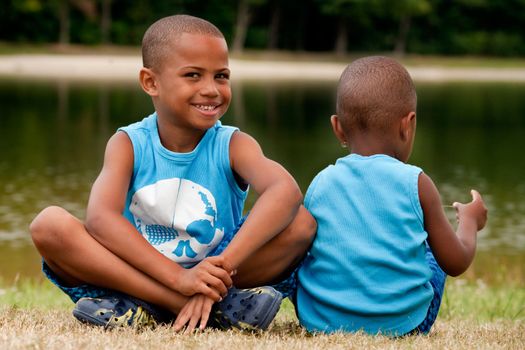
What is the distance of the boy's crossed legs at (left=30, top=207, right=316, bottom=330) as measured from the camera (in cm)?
270

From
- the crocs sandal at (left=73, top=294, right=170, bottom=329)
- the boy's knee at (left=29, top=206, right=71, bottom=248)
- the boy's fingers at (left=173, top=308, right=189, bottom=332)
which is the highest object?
the boy's knee at (left=29, top=206, right=71, bottom=248)

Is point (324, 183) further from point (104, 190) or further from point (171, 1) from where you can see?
point (171, 1)

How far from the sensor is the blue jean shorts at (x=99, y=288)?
2842mm

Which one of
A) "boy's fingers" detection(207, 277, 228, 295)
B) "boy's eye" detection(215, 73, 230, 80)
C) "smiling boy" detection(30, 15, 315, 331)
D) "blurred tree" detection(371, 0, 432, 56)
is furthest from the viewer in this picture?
"blurred tree" detection(371, 0, 432, 56)

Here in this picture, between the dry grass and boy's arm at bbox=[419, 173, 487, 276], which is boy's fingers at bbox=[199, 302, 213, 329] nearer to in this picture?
the dry grass

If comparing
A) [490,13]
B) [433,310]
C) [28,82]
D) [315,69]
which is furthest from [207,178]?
[490,13]

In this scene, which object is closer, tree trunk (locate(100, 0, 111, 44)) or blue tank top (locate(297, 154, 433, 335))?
blue tank top (locate(297, 154, 433, 335))

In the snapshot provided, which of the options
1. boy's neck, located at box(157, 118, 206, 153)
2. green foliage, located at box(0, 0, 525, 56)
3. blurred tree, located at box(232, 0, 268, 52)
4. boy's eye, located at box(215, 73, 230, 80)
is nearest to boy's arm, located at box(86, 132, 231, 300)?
boy's neck, located at box(157, 118, 206, 153)

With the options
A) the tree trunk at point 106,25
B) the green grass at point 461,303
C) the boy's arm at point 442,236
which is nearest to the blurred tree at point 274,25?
the tree trunk at point 106,25

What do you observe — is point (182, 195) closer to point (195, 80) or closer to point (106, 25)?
point (195, 80)

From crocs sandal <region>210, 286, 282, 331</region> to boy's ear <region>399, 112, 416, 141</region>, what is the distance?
2.24ft

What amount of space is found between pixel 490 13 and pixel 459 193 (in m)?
41.6

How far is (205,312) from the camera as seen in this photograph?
8.61 feet

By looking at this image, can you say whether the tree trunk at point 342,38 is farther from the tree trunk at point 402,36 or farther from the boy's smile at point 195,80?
the boy's smile at point 195,80
